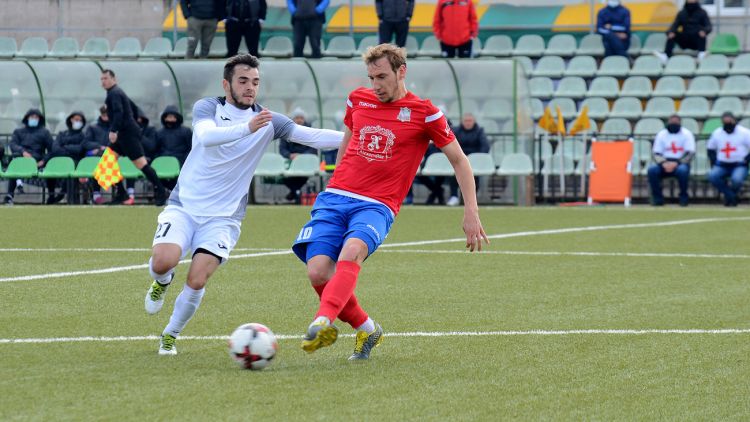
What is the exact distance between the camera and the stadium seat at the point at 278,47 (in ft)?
99.3

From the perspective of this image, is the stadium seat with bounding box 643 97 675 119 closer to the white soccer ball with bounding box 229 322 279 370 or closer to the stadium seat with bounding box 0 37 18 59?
the stadium seat with bounding box 0 37 18 59

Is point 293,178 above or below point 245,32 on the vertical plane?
below

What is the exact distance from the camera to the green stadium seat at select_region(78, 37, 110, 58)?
31.3 m

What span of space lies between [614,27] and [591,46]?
4.20 ft

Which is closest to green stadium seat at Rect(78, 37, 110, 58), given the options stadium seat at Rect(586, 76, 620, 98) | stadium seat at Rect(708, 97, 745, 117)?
stadium seat at Rect(586, 76, 620, 98)

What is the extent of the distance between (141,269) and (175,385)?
250 inches

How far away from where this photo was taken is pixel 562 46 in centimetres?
3100

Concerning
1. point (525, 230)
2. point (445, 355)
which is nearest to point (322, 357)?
point (445, 355)

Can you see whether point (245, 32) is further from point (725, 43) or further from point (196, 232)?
point (196, 232)

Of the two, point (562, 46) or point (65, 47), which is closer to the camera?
point (562, 46)

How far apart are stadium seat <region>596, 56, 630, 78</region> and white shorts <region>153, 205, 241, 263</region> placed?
21.9 meters

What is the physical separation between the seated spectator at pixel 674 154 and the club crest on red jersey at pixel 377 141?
699 inches

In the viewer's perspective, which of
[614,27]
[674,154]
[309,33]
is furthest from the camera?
[614,27]

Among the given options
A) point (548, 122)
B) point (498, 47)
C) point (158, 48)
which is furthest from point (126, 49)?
point (548, 122)
